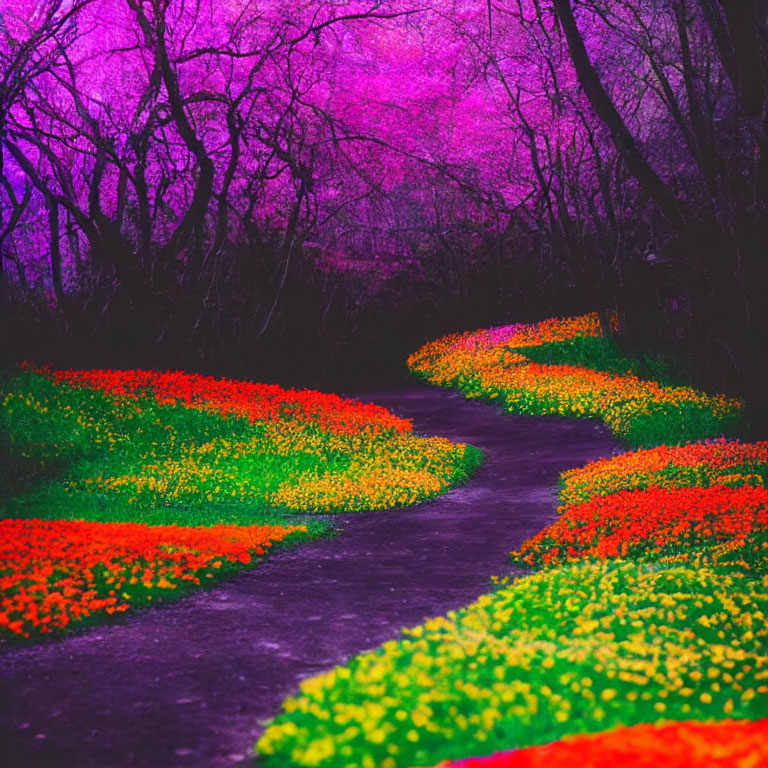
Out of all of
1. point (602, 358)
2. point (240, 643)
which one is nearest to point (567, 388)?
point (602, 358)

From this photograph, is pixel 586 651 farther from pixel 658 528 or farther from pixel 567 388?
pixel 567 388

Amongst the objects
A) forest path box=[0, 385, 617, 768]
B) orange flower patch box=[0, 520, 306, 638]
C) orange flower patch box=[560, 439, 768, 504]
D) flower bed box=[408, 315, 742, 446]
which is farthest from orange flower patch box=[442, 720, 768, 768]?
flower bed box=[408, 315, 742, 446]

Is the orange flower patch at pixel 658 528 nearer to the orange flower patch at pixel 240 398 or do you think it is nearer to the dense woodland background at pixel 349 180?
the dense woodland background at pixel 349 180

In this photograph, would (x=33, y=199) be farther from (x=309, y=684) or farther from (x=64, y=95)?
(x=309, y=684)

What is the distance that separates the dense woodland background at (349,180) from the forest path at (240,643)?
6.59m

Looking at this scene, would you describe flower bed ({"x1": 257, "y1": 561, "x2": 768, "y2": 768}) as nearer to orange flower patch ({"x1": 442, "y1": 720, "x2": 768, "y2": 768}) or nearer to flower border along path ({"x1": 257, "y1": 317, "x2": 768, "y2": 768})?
flower border along path ({"x1": 257, "y1": 317, "x2": 768, "y2": 768})

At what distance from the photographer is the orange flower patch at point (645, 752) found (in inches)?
165

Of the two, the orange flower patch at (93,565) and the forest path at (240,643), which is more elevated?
the orange flower patch at (93,565)

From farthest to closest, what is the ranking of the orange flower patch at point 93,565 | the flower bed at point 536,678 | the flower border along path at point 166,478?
the flower border along path at point 166,478 < the orange flower patch at point 93,565 < the flower bed at point 536,678

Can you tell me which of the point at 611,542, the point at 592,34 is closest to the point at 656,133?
the point at 592,34

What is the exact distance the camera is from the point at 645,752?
4.31 metres

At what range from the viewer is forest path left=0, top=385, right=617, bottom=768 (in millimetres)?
5371

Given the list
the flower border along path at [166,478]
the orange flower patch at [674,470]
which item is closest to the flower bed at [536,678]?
the flower border along path at [166,478]

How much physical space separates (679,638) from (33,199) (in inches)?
1102
